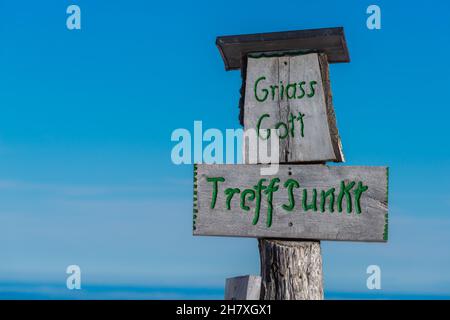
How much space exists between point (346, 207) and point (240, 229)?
3.12ft

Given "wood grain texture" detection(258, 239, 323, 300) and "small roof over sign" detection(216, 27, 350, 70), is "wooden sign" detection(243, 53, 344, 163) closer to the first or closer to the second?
"small roof over sign" detection(216, 27, 350, 70)

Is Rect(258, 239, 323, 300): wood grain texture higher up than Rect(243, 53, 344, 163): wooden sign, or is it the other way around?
Rect(243, 53, 344, 163): wooden sign

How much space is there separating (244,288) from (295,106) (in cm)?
173

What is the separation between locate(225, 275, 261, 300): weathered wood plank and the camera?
6348 millimetres

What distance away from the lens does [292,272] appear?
6656mm

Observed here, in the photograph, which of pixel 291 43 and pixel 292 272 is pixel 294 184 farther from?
pixel 291 43

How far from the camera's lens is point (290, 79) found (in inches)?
276

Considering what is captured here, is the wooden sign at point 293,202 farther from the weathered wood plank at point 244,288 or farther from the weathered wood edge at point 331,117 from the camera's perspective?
the weathered wood plank at point 244,288

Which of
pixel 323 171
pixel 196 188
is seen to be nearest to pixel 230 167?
pixel 196 188

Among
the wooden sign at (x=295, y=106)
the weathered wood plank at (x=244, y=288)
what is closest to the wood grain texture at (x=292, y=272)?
the weathered wood plank at (x=244, y=288)

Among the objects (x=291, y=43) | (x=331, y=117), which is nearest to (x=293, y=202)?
(x=331, y=117)

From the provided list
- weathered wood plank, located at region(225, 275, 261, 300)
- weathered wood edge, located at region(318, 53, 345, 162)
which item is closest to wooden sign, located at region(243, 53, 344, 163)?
weathered wood edge, located at region(318, 53, 345, 162)
